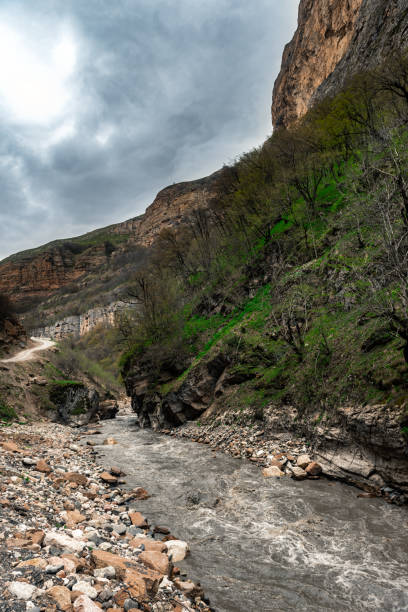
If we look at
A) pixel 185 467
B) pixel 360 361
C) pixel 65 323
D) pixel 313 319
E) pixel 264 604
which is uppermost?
pixel 65 323

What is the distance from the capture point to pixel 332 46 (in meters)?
62.1

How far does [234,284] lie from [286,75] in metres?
81.6

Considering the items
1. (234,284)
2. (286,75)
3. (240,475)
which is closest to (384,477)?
(240,475)

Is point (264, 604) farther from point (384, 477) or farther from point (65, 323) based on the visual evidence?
point (65, 323)

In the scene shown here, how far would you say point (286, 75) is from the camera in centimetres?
8075

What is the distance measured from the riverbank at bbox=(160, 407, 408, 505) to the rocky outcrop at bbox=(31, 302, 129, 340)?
291 feet

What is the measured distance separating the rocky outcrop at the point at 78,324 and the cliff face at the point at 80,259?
39306 mm

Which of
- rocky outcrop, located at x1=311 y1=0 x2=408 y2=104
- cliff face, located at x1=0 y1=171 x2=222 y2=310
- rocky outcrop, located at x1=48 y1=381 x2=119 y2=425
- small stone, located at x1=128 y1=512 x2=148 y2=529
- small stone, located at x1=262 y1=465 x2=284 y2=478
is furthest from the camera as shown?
cliff face, located at x1=0 y1=171 x2=222 y2=310

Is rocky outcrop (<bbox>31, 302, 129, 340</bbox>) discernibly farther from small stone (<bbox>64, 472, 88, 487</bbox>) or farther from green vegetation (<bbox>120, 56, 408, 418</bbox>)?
small stone (<bbox>64, 472, 88, 487</bbox>)

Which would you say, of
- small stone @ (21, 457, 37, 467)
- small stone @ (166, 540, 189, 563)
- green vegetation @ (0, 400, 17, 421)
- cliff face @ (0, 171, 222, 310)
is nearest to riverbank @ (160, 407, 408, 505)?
small stone @ (166, 540, 189, 563)

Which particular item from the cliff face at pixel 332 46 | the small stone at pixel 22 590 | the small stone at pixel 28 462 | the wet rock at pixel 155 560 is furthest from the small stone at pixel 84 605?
the cliff face at pixel 332 46

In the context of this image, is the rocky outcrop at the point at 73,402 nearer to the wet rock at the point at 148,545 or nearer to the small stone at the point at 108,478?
the small stone at the point at 108,478

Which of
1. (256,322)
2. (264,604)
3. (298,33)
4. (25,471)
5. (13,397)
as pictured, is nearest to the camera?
(264,604)

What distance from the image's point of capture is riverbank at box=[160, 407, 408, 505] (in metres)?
8.62
